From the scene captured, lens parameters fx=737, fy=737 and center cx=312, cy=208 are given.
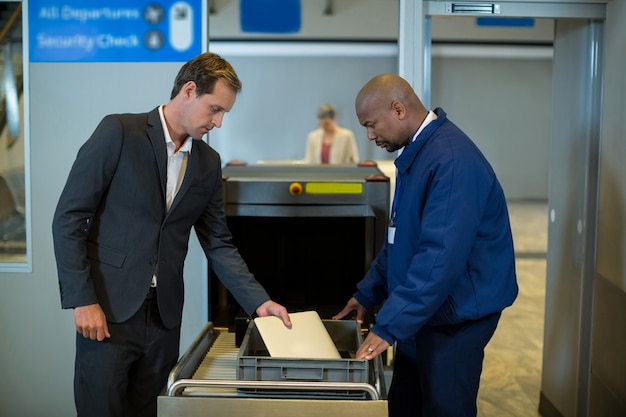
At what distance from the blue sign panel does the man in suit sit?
88cm

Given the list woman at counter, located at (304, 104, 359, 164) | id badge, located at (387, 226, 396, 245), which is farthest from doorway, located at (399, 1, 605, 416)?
woman at counter, located at (304, 104, 359, 164)

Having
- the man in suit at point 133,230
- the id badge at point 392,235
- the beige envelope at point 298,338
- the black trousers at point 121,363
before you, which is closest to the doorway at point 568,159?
the id badge at point 392,235

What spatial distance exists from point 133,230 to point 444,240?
2.99 feet

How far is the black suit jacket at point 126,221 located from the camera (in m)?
2.08

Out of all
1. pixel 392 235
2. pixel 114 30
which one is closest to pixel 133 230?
pixel 392 235

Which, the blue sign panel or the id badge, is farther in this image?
the blue sign panel

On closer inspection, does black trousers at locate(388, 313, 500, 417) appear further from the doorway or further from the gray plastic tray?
the doorway

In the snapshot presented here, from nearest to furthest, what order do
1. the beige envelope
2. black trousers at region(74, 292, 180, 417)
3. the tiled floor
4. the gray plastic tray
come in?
the gray plastic tray < the beige envelope < black trousers at region(74, 292, 180, 417) < the tiled floor

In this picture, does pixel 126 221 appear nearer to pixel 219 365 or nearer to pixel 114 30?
pixel 219 365

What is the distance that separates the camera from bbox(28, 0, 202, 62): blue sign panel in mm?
3049

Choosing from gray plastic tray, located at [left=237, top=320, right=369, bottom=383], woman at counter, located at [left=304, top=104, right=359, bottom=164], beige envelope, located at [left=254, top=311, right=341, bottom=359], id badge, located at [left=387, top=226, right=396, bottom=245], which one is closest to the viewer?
gray plastic tray, located at [left=237, top=320, right=369, bottom=383]

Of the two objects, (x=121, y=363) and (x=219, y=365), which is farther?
(x=121, y=363)

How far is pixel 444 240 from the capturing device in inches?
80.1

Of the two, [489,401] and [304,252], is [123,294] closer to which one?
[304,252]
